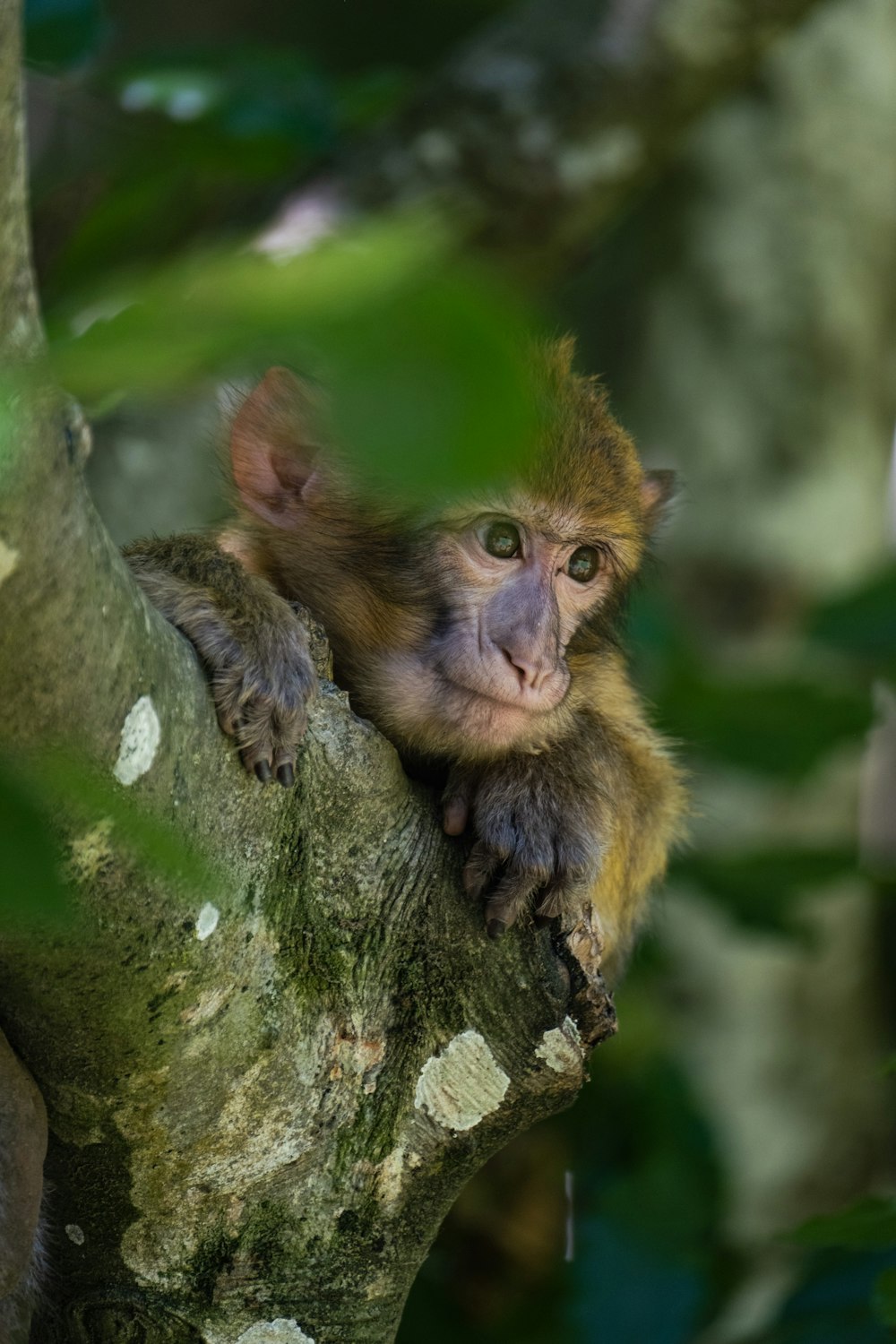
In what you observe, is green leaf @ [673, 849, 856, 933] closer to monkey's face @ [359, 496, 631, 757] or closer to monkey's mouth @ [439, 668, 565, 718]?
monkey's face @ [359, 496, 631, 757]

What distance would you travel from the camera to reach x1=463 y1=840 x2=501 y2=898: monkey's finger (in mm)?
2508

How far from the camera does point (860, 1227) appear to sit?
2504 mm

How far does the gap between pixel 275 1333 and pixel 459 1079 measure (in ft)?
1.55

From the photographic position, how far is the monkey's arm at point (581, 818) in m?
2.57

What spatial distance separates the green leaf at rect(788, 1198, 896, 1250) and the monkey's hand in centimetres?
68

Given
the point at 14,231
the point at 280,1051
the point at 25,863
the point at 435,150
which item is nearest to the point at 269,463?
the point at 280,1051

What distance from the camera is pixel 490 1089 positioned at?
2.38m

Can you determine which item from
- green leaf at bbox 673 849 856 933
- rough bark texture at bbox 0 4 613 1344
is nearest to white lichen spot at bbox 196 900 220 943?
rough bark texture at bbox 0 4 613 1344

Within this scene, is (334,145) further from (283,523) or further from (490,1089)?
(490,1089)

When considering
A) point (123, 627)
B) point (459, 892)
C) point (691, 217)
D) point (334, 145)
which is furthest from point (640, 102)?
point (123, 627)

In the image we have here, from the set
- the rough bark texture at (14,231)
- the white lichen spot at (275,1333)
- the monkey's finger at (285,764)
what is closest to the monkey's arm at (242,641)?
the monkey's finger at (285,764)

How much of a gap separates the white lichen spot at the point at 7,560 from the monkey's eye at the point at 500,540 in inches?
71.9

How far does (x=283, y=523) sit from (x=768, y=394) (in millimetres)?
4855

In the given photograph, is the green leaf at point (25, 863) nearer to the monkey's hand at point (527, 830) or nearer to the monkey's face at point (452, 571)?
the monkey's hand at point (527, 830)
